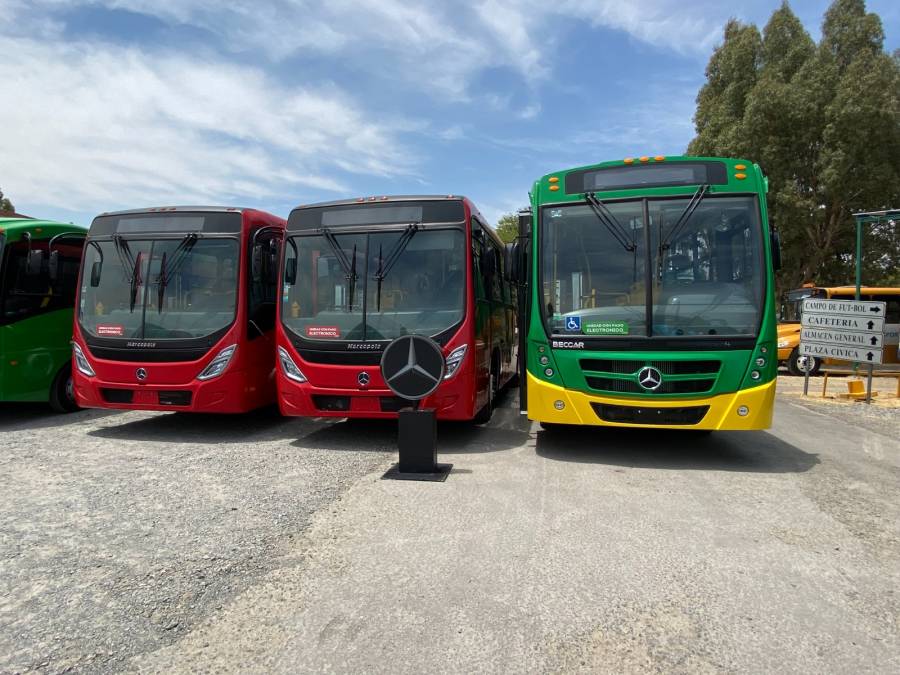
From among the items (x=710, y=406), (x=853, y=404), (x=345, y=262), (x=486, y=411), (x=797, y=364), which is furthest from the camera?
(x=797, y=364)

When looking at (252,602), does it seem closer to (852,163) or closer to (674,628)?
(674,628)

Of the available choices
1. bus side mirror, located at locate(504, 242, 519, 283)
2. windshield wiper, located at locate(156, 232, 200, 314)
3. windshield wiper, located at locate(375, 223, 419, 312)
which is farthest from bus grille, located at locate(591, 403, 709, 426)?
windshield wiper, located at locate(156, 232, 200, 314)

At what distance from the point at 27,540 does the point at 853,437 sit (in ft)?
29.7

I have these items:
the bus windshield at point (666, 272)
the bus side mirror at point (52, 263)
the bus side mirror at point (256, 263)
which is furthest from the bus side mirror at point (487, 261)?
the bus side mirror at point (52, 263)

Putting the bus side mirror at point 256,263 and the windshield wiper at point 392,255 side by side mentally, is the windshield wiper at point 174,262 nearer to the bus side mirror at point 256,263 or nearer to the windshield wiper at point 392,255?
the bus side mirror at point 256,263

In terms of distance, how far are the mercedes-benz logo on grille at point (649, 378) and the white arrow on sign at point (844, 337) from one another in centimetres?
728

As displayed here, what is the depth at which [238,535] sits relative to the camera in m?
3.99

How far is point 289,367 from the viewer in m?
6.80

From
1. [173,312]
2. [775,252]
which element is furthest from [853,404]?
[173,312]

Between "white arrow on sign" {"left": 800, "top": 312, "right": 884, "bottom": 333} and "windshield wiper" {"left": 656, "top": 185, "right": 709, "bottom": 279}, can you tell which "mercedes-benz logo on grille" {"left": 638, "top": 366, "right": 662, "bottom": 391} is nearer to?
"windshield wiper" {"left": 656, "top": 185, "right": 709, "bottom": 279}

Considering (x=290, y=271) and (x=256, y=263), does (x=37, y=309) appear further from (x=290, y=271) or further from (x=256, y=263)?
(x=290, y=271)

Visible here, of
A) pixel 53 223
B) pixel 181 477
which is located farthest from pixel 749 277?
pixel 53 223

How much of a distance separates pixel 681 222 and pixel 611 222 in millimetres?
675

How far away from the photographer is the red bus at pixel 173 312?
7012 millimetres
